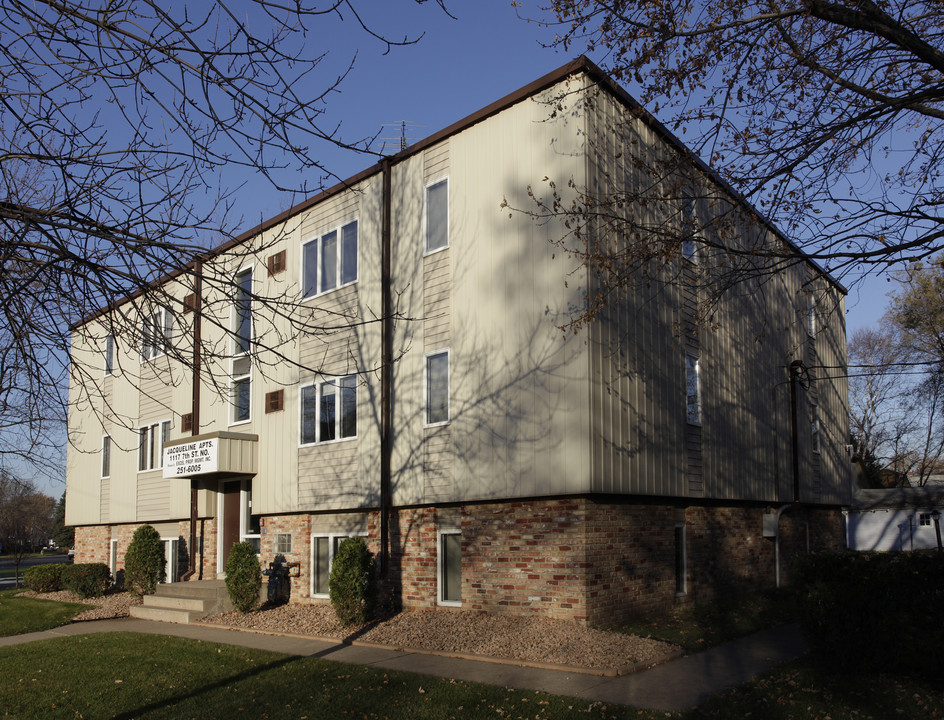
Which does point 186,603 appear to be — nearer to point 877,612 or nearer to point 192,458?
point 192,458

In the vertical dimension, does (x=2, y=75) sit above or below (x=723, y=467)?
above

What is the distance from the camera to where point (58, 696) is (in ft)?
32.2

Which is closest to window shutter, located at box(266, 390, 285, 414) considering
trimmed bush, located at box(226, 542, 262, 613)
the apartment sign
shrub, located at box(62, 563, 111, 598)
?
the apartment sign

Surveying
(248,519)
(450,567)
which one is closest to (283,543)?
(248,519)

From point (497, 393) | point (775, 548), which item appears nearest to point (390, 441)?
point (497, 393)

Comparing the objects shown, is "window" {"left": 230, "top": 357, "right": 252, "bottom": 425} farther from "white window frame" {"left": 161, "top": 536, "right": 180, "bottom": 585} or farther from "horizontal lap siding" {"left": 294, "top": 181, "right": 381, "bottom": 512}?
"white window frame" {"left": 161, "top": 536, "right": 180, "bottom": 585}

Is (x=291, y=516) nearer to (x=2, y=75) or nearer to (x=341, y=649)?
(x=341, y=649)

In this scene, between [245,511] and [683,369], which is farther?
[245,511]

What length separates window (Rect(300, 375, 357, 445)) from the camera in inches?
640

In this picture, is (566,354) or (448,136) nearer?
(566,354)

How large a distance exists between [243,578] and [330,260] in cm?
669

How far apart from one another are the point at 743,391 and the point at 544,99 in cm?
834

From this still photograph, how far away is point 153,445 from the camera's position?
2322cm

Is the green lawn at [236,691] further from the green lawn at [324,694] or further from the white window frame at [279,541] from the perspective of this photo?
the white window frame at [279,541]
